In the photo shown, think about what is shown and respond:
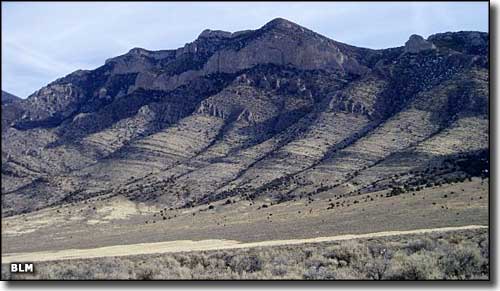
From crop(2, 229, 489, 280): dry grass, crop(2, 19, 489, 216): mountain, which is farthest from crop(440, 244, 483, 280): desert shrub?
crop(2, 19, 489, 216): mountain

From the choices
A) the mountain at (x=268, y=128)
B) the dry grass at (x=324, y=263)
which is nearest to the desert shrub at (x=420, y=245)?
the dry grass at (x=324, y=263)

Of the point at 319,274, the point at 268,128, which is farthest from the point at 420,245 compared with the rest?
the point at 268,128

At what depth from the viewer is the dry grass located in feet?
37.0

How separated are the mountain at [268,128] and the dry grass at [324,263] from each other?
22.2 meters

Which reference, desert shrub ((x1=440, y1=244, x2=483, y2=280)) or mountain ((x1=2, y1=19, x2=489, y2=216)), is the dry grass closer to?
desert shrub ((x1=440, y1=244, x2=483, y2=280))

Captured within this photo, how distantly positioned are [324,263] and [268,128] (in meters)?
51.0

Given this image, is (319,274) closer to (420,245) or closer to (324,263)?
(324,263)

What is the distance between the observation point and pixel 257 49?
85.7 meters

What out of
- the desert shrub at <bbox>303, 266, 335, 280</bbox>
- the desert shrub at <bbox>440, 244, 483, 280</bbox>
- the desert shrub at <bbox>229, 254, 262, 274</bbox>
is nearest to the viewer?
the desert shrub at <bbox>303, 266, 335, 280</bbox>

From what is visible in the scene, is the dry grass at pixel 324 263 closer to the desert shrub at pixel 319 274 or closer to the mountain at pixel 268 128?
the desert shrub at pixel 319 274

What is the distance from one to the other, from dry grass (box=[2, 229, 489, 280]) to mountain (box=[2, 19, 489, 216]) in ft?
72.9

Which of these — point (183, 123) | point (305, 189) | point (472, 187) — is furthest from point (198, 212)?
point (183, 123)

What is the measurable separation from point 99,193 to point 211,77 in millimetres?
37332

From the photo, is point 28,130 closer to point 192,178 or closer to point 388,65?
point 192,178
